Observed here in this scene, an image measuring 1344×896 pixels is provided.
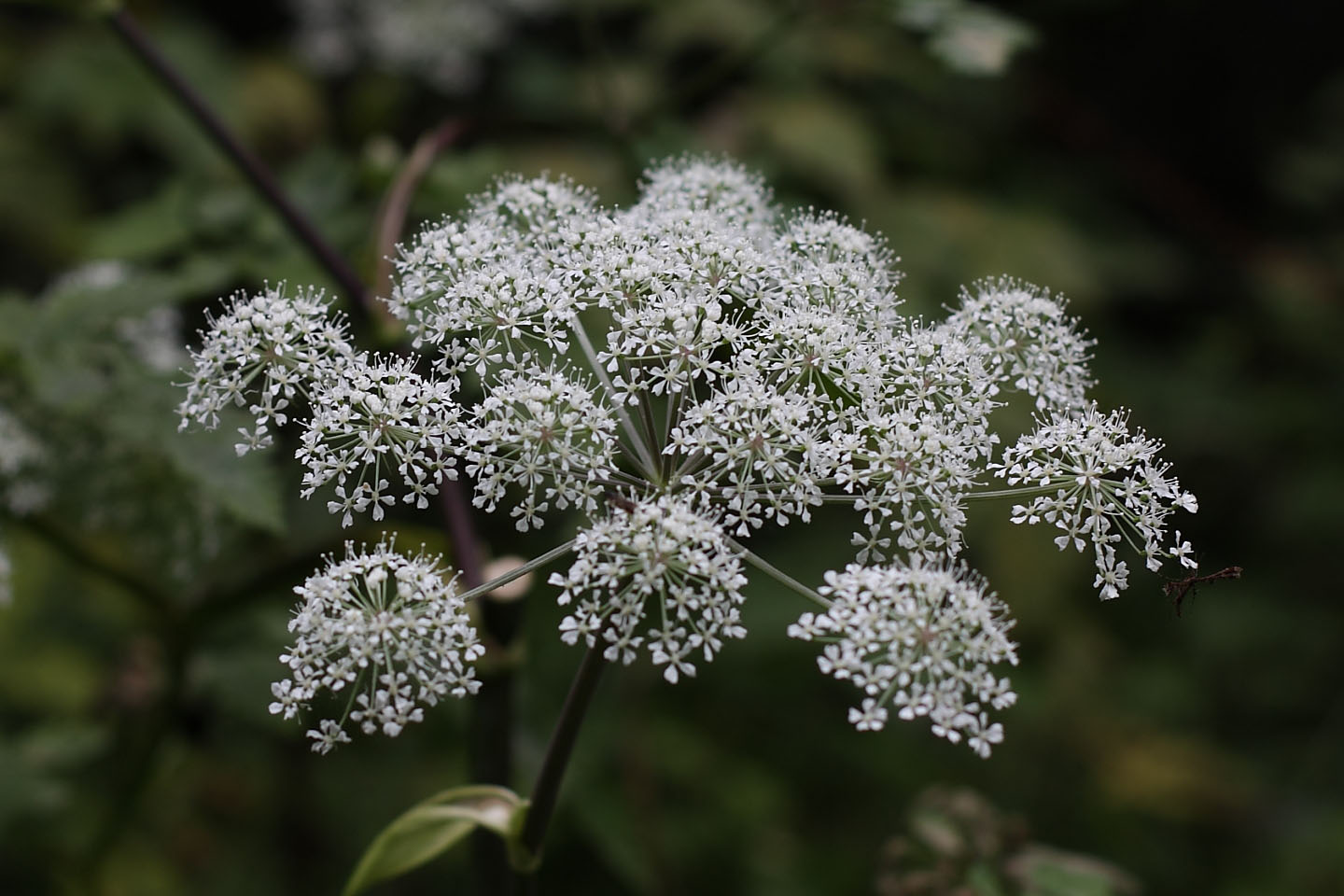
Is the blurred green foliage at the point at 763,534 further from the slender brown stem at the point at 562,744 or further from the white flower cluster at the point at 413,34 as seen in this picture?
the slender brown stem at the point at 562,744

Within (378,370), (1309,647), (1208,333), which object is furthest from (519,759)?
(1208,333)

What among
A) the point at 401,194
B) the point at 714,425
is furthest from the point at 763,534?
the point at 714,425

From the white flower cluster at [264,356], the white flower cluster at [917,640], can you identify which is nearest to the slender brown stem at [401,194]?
the white flower cluster at [264,356]

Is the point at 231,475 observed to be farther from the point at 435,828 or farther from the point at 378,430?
the point at 435,828

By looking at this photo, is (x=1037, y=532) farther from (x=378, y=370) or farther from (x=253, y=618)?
(x=378, y=370)

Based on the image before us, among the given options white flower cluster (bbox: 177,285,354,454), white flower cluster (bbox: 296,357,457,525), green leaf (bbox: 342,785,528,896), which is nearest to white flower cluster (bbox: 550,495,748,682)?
white flower cluster (bbox: 296,357,457,525)
